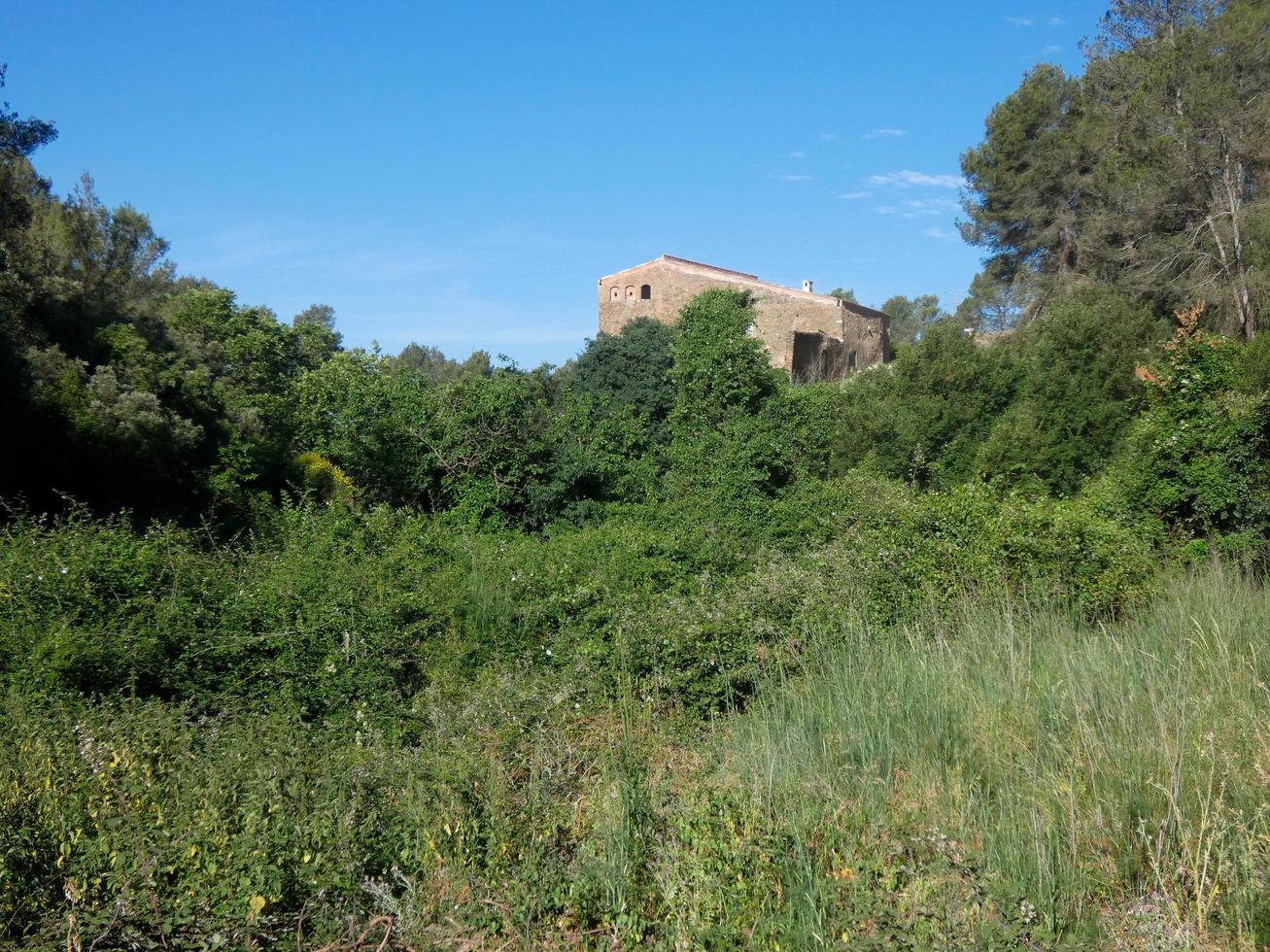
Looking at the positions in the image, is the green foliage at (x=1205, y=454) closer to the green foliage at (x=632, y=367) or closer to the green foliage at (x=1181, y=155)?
the green foliage at (x=1181, y=155)

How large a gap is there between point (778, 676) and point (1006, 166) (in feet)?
91.0

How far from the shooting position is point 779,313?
1388 inches

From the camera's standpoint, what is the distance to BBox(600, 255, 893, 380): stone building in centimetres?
3500

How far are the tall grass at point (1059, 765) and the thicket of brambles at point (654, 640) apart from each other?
3 centimetres

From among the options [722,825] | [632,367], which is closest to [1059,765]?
[722,825]

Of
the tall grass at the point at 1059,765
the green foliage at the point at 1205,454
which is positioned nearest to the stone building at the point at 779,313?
the green foliage at the point at 1205,454

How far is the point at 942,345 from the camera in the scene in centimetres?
1995

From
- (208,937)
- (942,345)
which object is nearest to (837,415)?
(942,345)

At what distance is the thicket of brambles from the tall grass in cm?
3

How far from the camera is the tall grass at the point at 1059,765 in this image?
3.34m

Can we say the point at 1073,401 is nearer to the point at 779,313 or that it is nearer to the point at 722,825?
the point at 722,825

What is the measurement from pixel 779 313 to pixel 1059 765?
32.1 metres

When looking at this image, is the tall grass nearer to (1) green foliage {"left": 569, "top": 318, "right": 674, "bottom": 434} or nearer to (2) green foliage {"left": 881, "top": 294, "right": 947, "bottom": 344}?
(1) green foliage {"left": 569, "top": 318, "right": 674, "bottom": 434}

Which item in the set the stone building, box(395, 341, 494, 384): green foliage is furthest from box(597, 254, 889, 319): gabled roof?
box(395, 341, 494, 384): green foliage
